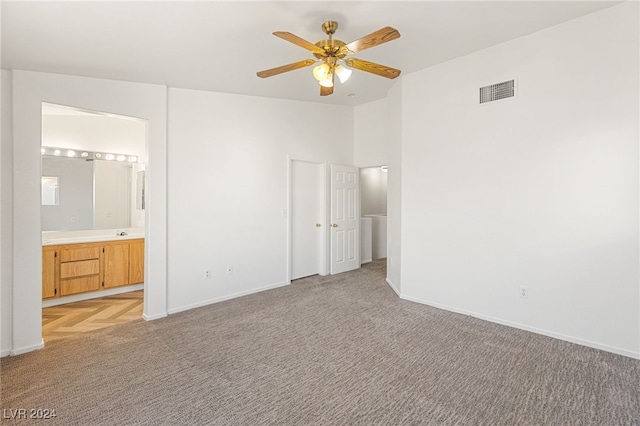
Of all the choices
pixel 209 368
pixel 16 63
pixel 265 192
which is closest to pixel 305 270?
pixel 265 192

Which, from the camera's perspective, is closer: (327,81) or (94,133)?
(327,81)

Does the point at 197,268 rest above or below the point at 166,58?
below

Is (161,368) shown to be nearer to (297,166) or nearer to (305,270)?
(305,270)

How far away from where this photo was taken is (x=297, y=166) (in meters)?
5.22

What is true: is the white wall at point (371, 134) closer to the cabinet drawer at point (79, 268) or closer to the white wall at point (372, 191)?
the white wall at point (372, 191)

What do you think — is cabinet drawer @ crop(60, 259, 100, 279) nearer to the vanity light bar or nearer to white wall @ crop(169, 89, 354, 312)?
white wall @ crop(169, 89, 354, 312)

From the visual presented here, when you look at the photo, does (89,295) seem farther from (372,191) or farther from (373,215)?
(372,191)

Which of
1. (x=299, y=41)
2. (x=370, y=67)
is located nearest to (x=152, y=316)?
(x=299, y=41)

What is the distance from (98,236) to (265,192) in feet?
8.71

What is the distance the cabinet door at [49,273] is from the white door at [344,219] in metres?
4.11

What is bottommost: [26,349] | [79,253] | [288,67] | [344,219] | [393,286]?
[26,349]

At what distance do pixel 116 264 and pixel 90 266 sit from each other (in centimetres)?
32

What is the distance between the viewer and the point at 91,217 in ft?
15.8

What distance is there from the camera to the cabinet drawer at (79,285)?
4.20m
